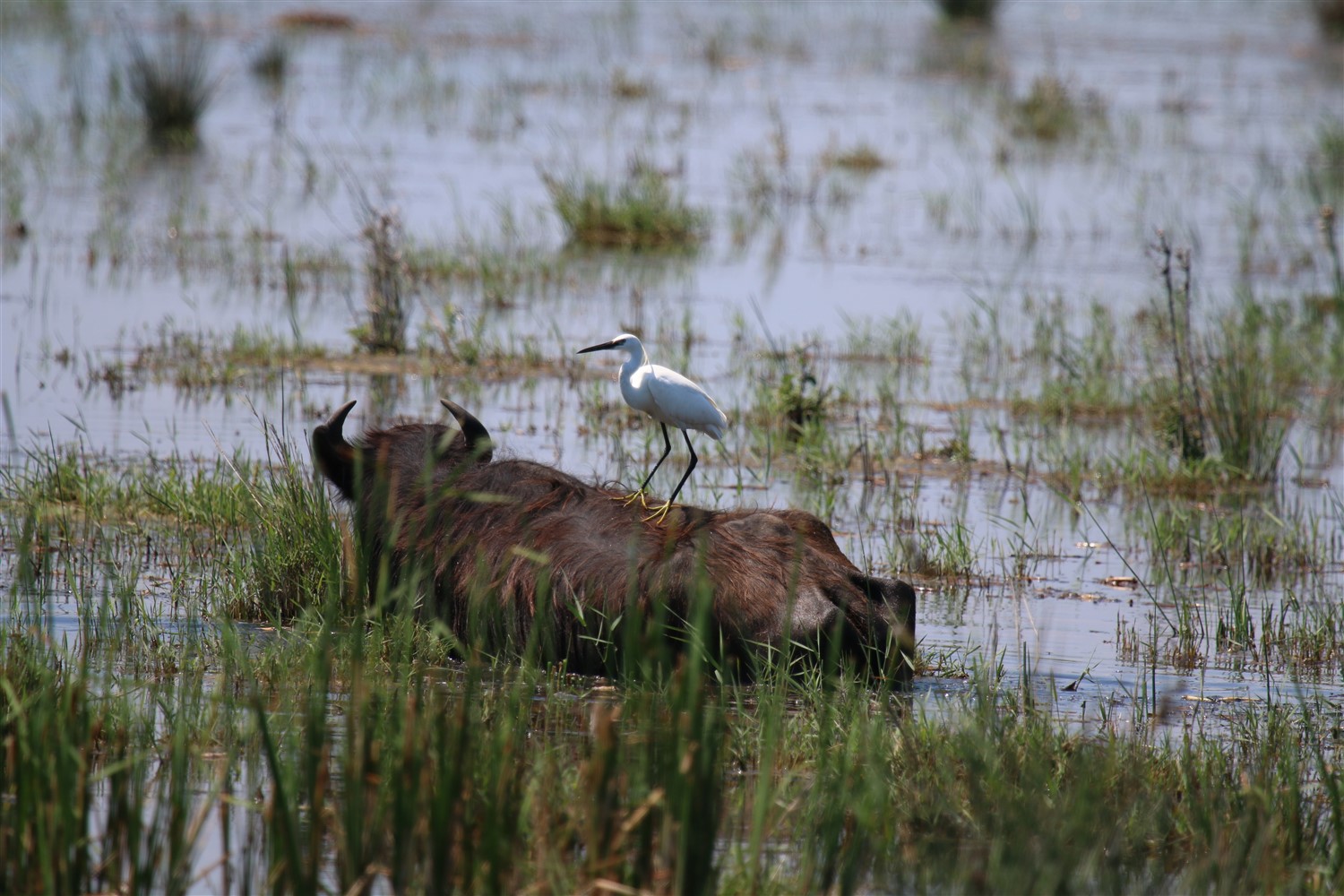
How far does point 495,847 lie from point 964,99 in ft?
77.7

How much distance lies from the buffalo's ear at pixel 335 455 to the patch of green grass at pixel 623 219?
28.8 ft

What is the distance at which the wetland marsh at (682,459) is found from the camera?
392cm

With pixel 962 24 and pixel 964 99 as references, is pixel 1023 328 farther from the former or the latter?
pixel 962 24

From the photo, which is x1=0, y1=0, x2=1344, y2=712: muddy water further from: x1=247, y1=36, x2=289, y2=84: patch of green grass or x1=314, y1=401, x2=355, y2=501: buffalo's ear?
x1=314, y1=401, x2=355, y2=501: buffalo's ear

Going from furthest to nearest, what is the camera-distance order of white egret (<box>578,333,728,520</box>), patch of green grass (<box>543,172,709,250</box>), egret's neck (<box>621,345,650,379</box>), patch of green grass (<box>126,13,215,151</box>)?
patch of green grass (<box>126,13,215,151</box>) → patch of green grass (<box>543,172,709,250</box>) → egret's neck (<box>621,345,650,379</box>) → white egret (<box>578,333,728,520</box>)

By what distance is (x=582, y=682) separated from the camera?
18.4 feet

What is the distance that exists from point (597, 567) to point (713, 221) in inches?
441

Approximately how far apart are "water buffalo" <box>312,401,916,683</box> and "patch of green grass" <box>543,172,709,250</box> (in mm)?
8936

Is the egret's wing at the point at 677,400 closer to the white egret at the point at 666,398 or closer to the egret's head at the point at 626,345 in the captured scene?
the white egret at the point at 666,398

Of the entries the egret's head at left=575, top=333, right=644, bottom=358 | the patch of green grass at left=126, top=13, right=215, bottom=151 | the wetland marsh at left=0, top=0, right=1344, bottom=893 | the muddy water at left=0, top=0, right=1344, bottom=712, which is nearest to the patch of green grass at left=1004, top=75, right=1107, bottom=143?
the wetland marsh at left=0, top=0, right=1344, bottom=893

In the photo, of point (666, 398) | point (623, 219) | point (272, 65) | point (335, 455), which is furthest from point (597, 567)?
point (272, 65)

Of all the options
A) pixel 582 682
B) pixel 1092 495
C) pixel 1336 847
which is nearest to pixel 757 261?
pixel 1092 495

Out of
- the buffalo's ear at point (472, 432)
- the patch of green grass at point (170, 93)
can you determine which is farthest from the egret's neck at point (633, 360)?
the patch of green grass at point (170, 93)

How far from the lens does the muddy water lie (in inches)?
334
